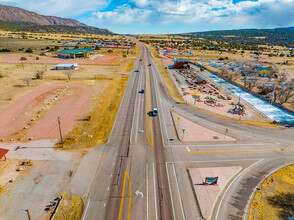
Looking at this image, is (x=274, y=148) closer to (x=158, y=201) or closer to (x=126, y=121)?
(x=158, y=201)

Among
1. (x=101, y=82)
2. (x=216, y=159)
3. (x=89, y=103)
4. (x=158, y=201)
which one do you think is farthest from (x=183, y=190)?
(x=101, y=82)

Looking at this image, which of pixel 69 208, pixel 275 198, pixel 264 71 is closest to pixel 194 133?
pixel 275 198

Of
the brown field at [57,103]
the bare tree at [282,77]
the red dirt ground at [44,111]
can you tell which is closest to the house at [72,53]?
the brown field at [57,103]

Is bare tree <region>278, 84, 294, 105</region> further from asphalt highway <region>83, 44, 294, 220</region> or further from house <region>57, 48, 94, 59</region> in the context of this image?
house <region>57, 48, 94, 59</region>

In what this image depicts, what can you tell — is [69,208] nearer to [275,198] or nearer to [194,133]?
[194,133]

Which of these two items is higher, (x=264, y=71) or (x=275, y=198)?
(x=264, y=71)

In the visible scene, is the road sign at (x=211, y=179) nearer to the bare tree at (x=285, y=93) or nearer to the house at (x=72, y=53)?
the bare tree at (x=285, y=93)

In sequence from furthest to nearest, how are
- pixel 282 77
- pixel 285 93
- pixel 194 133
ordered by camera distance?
pixel 282 77, pixel 285 93, pixel 194 133
